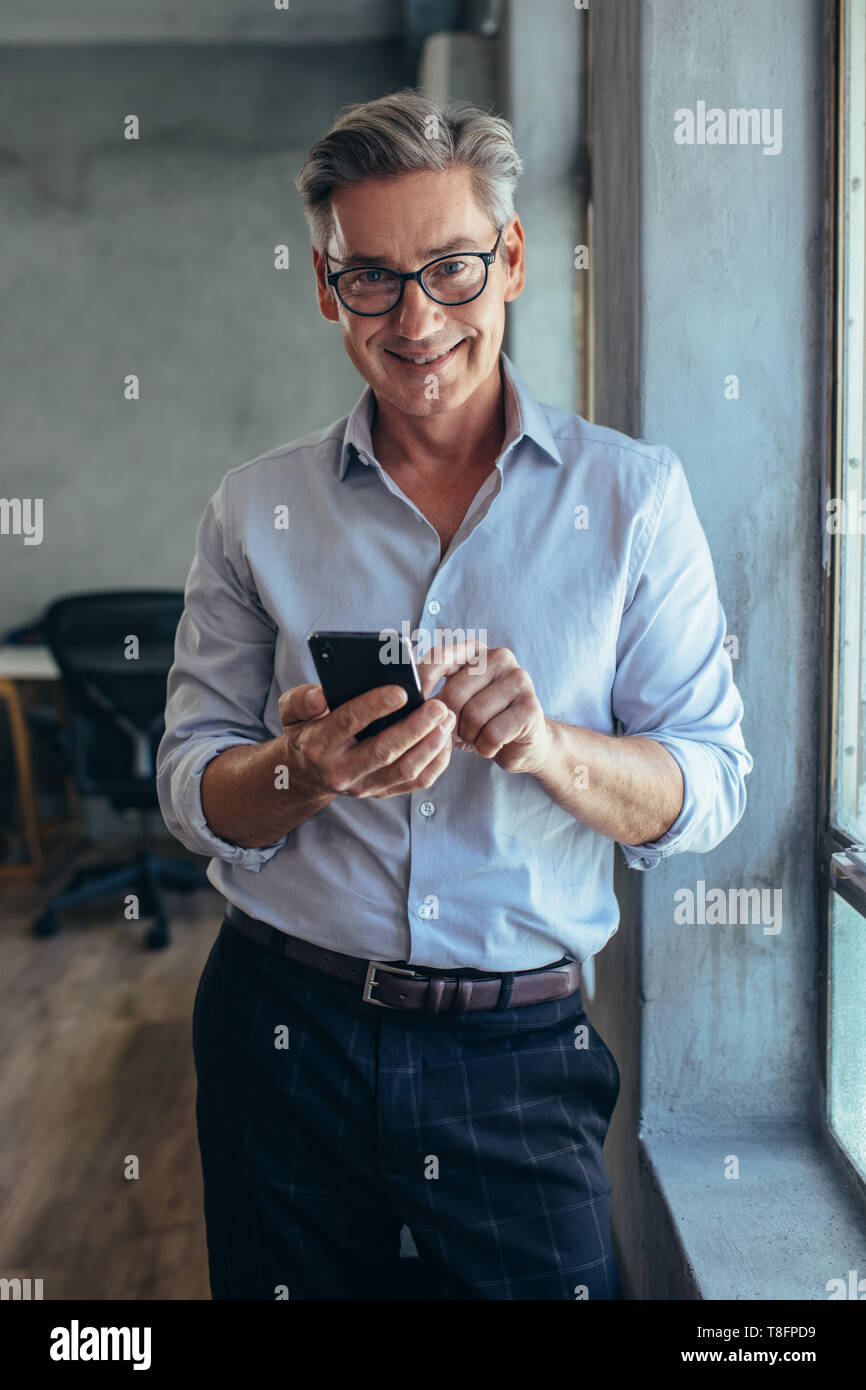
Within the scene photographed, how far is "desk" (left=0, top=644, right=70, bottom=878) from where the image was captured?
13.4ft

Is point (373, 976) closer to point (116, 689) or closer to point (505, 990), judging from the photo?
point (505, 990)

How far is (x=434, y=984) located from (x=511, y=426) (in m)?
0.58

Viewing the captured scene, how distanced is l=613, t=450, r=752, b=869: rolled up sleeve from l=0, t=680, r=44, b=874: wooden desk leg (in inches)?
134

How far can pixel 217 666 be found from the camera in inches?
48.3

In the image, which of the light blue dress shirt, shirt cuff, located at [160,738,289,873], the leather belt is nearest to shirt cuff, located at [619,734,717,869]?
the light blue dress shirt

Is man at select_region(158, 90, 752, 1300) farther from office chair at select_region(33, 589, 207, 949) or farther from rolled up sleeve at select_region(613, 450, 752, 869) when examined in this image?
office chair at select_region(33, 589, 207, 949)

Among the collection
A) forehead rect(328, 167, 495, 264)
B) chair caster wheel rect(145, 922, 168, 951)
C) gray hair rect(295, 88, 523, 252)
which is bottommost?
chair caster wheel rect(145, 922, 168, 951)

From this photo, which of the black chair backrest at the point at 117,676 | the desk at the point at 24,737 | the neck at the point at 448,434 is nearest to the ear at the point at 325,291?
the neck at the point at 448,434

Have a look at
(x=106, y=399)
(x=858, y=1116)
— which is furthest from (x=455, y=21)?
(x=858, y=1116)

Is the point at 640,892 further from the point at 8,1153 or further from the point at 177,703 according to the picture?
the point at 8,1153

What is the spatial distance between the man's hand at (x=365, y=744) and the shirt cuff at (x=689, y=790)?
0.84 feet

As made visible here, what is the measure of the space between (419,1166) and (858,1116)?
0.53 m

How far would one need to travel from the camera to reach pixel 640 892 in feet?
4.60

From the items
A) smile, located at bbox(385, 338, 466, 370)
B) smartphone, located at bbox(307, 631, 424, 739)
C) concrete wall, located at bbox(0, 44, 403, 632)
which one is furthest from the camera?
concrete wall, located at bbox(0, 44, 403, 632)
